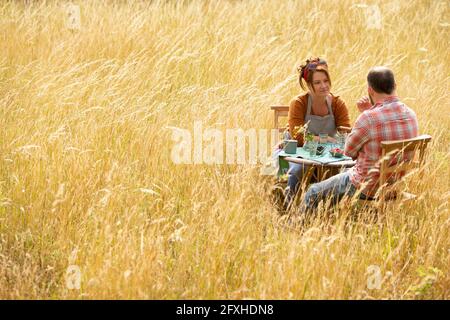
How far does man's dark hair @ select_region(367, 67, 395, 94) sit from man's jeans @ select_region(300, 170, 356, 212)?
1.88 feet

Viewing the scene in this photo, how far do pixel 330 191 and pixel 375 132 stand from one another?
52 centimetres

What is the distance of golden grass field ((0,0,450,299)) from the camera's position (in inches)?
159

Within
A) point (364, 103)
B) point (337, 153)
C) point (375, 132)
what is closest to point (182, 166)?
point (337, 153)

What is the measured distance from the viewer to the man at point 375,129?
15.1 ft

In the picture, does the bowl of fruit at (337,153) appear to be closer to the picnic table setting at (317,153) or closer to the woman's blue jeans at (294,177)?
the picnic table setting at (317,153)

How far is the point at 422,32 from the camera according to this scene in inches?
361

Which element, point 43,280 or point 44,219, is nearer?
point 43,280

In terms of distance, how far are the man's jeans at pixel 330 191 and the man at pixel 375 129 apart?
0.12 feet

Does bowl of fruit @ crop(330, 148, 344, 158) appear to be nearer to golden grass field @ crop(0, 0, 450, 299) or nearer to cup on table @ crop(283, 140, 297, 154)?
cup on table @ crop(283, 140, 297, 154)

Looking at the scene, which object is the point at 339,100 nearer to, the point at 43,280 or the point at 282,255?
the point at 282,255

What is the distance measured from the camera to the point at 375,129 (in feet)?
15.1

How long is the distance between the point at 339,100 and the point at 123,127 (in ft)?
5.62

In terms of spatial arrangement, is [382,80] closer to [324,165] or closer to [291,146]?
[324,165]
